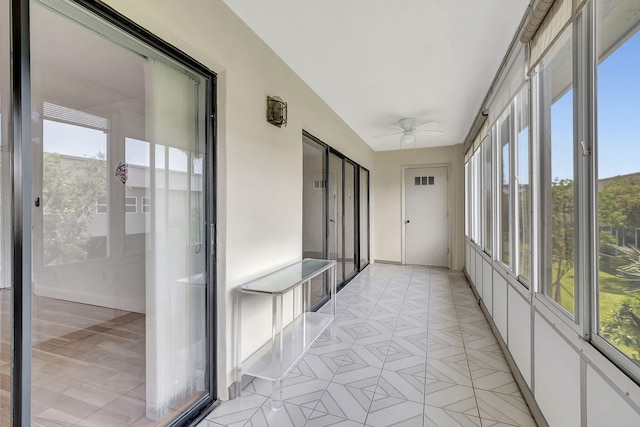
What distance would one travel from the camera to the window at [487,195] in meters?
3.20

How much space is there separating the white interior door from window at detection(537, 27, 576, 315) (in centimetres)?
449

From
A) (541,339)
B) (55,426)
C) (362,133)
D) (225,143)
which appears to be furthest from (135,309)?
(362,133)

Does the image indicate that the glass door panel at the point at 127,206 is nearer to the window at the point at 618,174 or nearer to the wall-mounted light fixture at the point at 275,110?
the wall-mounted light fixture at the point at 275,110

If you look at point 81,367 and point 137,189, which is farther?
point 81,367

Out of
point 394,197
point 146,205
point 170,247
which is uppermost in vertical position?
point 394,197

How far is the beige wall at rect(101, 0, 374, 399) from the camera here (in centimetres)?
160

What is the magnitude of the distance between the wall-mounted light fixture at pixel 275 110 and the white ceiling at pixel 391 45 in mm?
425

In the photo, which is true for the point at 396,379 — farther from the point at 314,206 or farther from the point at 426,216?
the point at 426,216

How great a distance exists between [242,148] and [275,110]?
1.83 ft

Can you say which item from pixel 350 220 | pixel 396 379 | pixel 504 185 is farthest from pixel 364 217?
pixel 396 379

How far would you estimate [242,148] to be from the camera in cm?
202

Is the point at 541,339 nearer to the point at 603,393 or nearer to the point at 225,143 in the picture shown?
the point at 603,393

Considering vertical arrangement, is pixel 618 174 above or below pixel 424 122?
below

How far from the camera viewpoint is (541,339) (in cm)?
161
